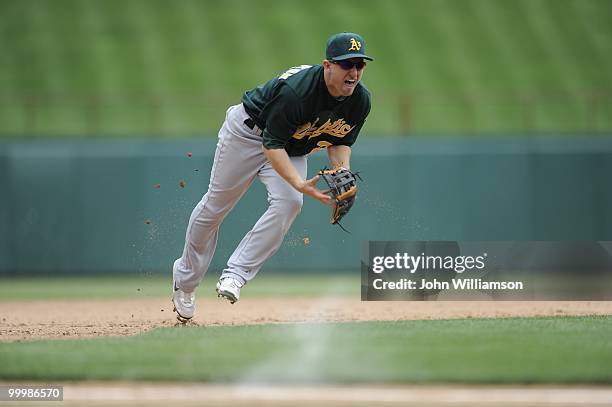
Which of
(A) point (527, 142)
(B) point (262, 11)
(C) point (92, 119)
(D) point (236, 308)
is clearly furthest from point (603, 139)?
(B) point (262, 11)

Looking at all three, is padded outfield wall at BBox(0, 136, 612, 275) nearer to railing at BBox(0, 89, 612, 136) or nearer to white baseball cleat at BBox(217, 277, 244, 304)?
white baseball cleat at BBox(217, 277, 244, 304)

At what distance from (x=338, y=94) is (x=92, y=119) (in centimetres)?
1154

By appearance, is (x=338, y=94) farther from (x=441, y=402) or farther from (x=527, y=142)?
(x=527, y=142)

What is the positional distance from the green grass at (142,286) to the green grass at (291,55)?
19.5 ft

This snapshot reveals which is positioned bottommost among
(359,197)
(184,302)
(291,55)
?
(184,302)

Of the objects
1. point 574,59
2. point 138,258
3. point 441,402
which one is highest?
point 574,59

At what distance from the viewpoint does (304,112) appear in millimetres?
5180

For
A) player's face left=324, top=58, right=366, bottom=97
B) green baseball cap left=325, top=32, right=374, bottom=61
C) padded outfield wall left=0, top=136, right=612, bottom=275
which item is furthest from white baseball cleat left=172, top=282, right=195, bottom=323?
padded outfield wall left=0, top=136, right=612, bottom=275

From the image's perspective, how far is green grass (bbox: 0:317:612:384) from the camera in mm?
4168

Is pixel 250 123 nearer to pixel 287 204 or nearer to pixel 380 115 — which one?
pixel 287 204

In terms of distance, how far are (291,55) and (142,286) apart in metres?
10.8

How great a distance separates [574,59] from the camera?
19.7m

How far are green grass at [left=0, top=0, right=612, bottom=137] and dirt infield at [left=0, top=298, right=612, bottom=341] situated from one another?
27.1ft

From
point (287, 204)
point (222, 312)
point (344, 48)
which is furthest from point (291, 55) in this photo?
point (344, 48)
